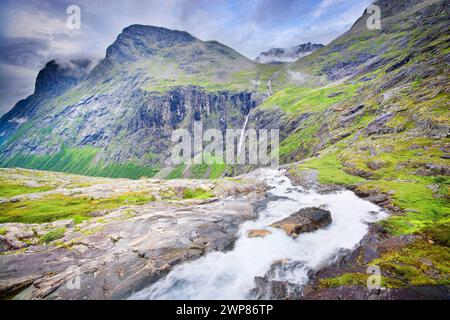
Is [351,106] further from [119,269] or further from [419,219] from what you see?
[119,269]

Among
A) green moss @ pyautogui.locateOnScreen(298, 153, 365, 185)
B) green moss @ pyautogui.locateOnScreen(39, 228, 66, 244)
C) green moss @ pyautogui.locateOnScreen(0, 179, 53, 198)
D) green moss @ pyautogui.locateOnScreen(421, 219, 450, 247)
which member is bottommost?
green moss @ pyautogui.locateOnScreen(39, 228, 66, 244)

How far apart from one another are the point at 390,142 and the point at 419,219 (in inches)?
2036

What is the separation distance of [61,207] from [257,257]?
56.0 metres

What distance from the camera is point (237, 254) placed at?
32.4 metres

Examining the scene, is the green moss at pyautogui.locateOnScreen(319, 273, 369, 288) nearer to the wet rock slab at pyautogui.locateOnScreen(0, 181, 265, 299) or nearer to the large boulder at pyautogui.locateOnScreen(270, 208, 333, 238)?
the large boulder at pyautogui.locateOnScreen(270, 208, 333, 238)

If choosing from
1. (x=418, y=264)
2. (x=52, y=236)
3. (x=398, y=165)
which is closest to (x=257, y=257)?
(x=418, y=264)

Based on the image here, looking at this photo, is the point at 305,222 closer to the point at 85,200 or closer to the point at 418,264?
the point at 418,264

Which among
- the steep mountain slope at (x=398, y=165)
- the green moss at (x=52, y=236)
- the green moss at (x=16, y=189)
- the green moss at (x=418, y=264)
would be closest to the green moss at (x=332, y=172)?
the steep mountain slope at (x=398, y=165)

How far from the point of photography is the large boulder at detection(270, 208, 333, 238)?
122ft

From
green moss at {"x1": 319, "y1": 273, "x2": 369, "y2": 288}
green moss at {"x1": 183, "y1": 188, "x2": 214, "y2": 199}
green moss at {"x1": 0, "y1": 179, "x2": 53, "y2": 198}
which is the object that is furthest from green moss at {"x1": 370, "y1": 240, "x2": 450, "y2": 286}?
green moss at {"x1": 0, "y1": 179, "x2": 53, "y2": 198}

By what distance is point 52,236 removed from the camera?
4159 cm

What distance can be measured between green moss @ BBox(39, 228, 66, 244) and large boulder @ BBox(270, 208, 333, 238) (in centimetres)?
3774

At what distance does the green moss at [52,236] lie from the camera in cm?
4078

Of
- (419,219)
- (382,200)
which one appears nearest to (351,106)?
(382,200)
